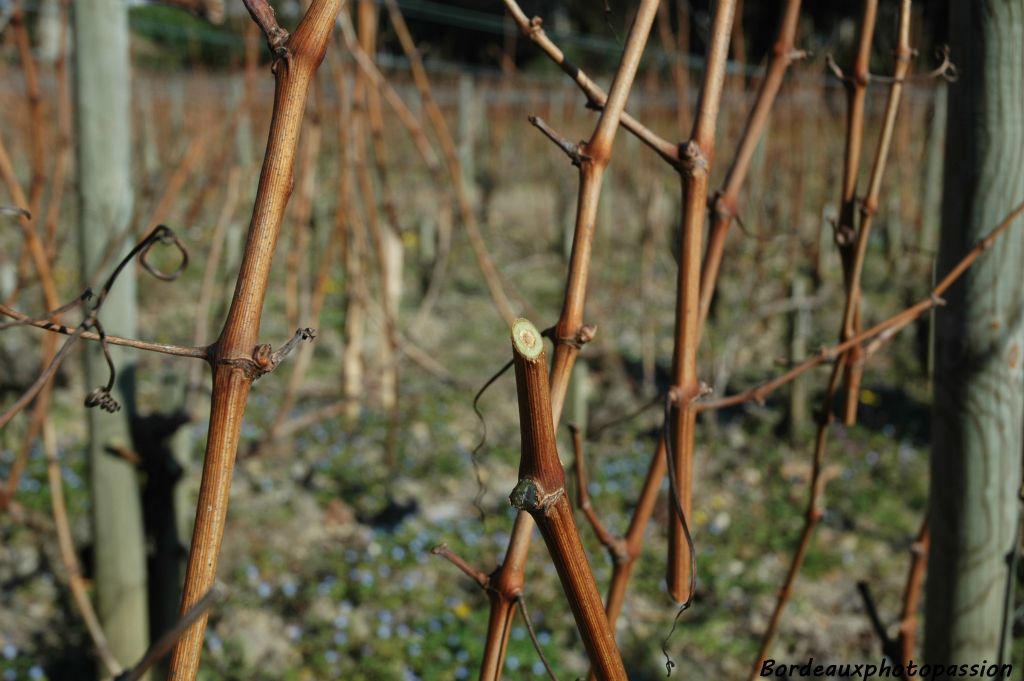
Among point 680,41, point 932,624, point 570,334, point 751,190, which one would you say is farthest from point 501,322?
point 570,334

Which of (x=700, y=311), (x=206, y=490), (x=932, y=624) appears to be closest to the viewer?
(x=206, y=490)

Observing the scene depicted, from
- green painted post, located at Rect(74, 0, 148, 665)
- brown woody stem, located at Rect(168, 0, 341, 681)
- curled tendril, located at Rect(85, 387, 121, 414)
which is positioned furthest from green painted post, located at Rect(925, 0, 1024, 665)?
green painted post, located at Rect(74, 0, 148, 665)

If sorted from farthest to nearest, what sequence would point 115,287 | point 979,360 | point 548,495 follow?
point 115,287
point 979,360
point 548,495

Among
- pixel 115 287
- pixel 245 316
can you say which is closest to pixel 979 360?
pixel 245 316

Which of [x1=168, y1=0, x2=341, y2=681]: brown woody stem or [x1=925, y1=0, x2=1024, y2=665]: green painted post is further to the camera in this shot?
[x1=925, y1=0, x2=1024, y2=665]: green painted post

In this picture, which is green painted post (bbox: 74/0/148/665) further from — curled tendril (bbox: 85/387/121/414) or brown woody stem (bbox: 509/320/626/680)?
brown woody stem (bbox: 509/320/626/680)

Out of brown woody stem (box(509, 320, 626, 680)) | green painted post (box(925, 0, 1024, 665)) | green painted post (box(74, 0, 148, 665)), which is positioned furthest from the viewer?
green painted post (box(74, 0, 148, 665))

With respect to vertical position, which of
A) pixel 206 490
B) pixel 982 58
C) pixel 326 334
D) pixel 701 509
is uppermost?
pixel 982 58

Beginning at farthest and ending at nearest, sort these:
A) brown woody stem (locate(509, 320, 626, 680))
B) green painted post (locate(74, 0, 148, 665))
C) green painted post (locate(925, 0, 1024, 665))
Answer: green painted post (locate(74, 0, 148, 665)), green painted post (locate(925, 0, 1024, 665)), brown woody stem (locate(509, 320, 626, 680))

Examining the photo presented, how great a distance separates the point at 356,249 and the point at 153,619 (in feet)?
5.15

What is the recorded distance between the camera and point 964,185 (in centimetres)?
108

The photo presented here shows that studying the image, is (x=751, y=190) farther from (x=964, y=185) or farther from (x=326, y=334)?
(x=964, y=185)

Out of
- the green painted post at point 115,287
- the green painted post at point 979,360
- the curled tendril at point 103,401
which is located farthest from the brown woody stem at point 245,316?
the green painted post at point 115,287

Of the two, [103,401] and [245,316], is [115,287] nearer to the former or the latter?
[103,401]
